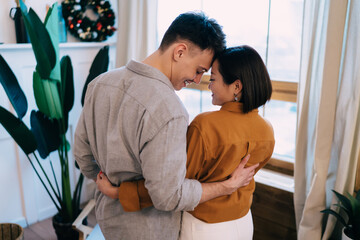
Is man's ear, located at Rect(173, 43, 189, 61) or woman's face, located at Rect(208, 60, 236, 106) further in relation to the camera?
woman's face, located at Rect(208, 60, 236, 106)

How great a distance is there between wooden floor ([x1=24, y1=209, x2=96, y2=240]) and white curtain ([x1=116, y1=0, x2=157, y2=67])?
1.51 m

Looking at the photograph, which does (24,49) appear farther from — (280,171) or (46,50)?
(280,171)

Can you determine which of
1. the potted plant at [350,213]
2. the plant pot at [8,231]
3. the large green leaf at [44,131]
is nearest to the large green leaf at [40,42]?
the large green leaf at [44,131]

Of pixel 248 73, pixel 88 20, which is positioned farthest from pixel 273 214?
pixel 88 20

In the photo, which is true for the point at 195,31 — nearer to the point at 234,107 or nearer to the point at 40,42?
the point at 234,107

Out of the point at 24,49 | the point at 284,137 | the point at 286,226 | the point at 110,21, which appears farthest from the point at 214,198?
the point at 110,21

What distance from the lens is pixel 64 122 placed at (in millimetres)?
2252

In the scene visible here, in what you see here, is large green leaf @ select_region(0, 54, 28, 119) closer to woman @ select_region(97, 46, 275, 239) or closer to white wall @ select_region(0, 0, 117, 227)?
white wall @ select_region(0, 0, 117, 227)

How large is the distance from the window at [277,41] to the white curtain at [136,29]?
0.36 m

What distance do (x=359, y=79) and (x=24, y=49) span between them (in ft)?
7.46

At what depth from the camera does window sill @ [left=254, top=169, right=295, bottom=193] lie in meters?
2.06

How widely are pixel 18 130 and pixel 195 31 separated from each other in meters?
1.44

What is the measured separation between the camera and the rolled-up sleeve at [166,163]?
3.11ft

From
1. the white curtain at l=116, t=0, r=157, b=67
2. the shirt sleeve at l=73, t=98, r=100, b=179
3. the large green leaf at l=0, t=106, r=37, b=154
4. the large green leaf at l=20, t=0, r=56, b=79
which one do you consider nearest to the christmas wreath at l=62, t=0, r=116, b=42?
the white curtain at l=116, t=0, r=157, b=67
